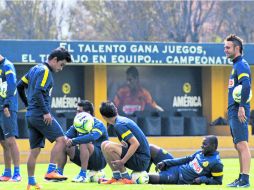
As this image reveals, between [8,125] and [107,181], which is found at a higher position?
[8,125]

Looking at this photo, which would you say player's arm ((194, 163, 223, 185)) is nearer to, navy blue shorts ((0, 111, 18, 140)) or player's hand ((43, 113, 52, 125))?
player's hand ((43, 113, 52, 125))

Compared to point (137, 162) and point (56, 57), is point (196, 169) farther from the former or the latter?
point (56, 57)

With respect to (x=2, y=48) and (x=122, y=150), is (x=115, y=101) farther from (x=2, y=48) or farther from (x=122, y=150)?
(x=122, y=150)

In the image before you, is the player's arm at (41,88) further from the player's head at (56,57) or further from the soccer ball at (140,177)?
the soccer ball at (140,177)

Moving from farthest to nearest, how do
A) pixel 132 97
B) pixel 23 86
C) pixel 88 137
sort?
pixel 132 97 < pixel 88 137 < pixel 23 86

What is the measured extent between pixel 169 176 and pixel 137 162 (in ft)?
1.97

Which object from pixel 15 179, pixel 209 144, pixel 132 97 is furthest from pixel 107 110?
pixel 132 97

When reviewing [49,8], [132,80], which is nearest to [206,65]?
[132,80]

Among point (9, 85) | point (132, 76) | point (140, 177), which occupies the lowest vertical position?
point (140, 177)

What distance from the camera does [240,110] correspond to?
12648 mm

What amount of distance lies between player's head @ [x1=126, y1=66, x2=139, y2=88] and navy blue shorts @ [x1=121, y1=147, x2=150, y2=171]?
50.6 ft

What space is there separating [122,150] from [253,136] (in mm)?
14659

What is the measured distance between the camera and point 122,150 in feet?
43.0

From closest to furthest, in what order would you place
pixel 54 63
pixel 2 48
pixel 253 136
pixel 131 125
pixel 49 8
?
pixel 54 63 → pixel 131 125 → pixel 2 48 → pixel 253 136 → pixel 49 8
